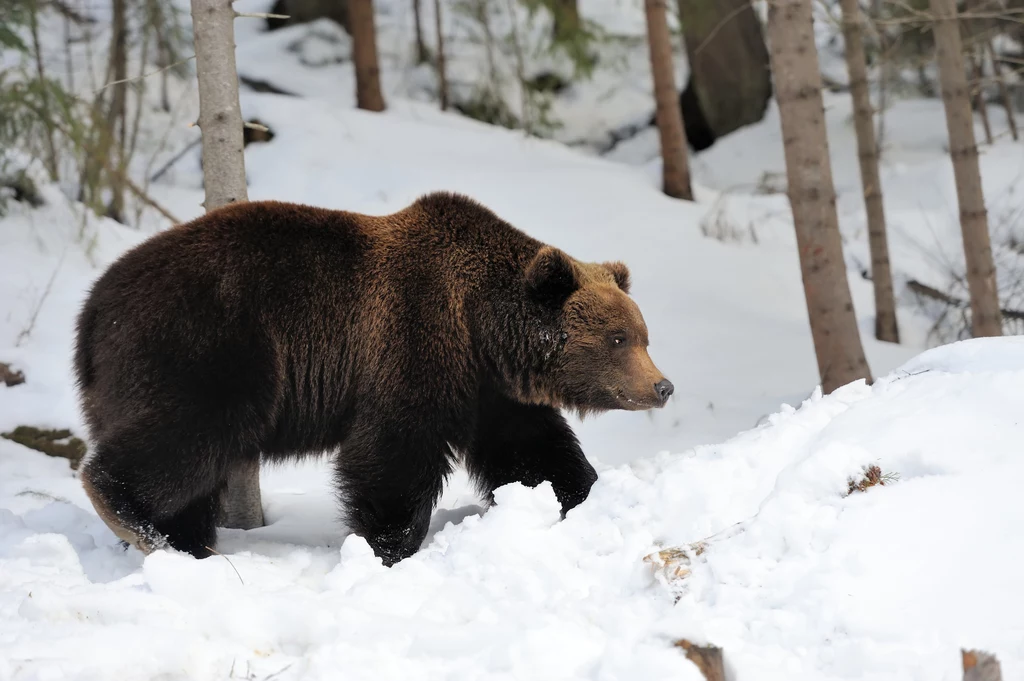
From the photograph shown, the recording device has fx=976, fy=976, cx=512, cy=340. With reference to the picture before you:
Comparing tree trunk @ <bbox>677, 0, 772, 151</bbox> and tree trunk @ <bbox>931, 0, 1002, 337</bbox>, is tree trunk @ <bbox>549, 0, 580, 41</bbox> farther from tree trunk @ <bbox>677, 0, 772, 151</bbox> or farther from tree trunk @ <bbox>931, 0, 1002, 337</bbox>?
tree trunk @ <bbox>931, 0, 1002, 337</bbox>

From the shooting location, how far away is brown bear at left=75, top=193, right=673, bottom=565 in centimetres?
427

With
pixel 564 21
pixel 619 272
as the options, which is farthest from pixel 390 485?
pixel 564 21

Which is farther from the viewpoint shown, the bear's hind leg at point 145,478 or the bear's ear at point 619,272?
the bear's ear at point 619,272

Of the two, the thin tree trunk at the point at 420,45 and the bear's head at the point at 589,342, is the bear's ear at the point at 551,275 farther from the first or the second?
the thin tree trunk at the point at 420,45

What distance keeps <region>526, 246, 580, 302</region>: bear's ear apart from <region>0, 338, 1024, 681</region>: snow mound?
3.86 feet

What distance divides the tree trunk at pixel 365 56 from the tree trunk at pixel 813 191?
746 cm

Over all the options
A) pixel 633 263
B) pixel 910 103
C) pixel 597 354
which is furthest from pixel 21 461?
pixel 910 103

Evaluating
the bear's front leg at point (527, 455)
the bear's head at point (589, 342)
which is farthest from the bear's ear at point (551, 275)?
the bear's front leg at point (527, 455)

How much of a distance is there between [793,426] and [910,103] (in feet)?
53.5

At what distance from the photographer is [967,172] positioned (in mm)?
7953

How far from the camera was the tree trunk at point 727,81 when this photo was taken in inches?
638

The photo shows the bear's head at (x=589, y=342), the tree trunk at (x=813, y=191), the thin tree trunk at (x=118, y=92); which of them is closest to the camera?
the bear's head at (x=589, y=342)

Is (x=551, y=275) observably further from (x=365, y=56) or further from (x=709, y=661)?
(x=365, y=56)

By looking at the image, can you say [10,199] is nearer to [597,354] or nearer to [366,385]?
[366,385]
